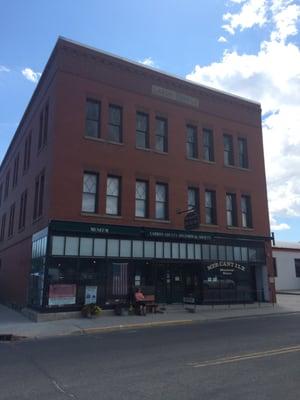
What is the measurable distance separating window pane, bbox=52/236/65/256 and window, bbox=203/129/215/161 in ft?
36.2

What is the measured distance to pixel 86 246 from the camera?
19.5 meters

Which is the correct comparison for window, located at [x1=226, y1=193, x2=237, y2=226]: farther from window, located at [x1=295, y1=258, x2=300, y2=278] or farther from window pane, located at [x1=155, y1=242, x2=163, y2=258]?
window, located at [x1=295, y1=258, x2=300, y2=278]

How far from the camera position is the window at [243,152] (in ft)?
89.1

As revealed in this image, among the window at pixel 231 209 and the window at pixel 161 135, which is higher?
the window at pixel 161 135

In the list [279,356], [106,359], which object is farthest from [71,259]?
[279,356]

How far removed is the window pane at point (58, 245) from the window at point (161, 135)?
8.15 meters

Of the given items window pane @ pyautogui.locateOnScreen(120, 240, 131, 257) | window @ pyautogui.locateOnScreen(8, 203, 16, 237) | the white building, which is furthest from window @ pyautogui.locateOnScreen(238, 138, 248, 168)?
window @ pyautogui.locateOnScreen(8, 203, 16, 237)

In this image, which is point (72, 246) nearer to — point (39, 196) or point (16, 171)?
point (39, 196)

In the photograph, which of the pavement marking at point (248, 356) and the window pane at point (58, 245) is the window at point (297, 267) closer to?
the window pane at point (58, 245)

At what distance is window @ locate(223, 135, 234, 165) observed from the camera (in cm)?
2655

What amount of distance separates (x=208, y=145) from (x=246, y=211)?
496 cm

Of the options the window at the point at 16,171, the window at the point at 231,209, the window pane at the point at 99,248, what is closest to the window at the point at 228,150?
the window at the point at 231,209

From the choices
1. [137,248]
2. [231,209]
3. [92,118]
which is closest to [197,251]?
[137,248]

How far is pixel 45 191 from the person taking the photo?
66.5ft
